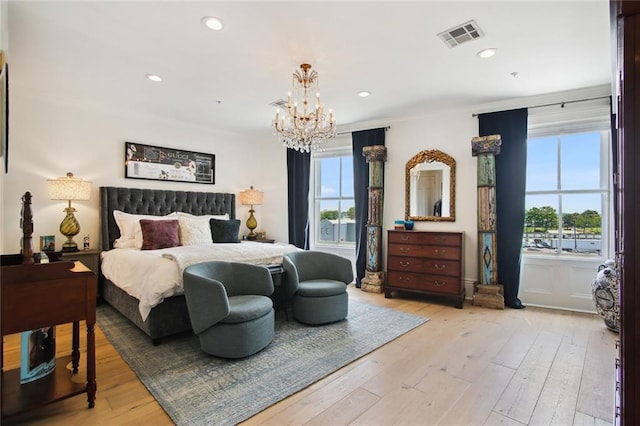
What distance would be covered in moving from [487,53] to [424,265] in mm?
2534

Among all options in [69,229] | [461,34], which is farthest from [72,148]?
[461,34]

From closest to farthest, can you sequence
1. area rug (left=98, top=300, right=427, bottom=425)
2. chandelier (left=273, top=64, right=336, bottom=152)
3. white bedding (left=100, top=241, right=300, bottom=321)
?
area rug (left=98, top=300, right=427, bottom=425), white bedding (left=100, top=241, right=300, bottom=321), chandelier (left=273, top=64, right=336, bottom=152)

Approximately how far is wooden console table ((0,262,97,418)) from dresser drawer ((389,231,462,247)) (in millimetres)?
3529

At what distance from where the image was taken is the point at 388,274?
14.8 ft

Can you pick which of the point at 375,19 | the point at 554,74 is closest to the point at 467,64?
the point at 554,74

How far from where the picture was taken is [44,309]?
172 centimetres

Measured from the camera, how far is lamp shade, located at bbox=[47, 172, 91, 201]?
148 inches

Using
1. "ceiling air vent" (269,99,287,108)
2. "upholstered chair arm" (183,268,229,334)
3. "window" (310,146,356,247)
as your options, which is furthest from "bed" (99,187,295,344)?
"ceiling air vent" (269,99,287,108)

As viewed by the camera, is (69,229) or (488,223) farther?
(488,223)

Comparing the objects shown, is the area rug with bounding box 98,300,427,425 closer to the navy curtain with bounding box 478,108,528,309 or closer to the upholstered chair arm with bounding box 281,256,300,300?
the upholstered chair arm with bounding box 281,256,300,300

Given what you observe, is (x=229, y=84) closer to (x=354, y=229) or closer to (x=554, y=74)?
(x=354, y=229)

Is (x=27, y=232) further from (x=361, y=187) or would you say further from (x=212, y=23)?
(x=361, y=187)

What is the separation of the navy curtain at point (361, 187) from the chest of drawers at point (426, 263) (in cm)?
62

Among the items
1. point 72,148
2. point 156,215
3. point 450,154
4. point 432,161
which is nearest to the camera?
point 72,148
